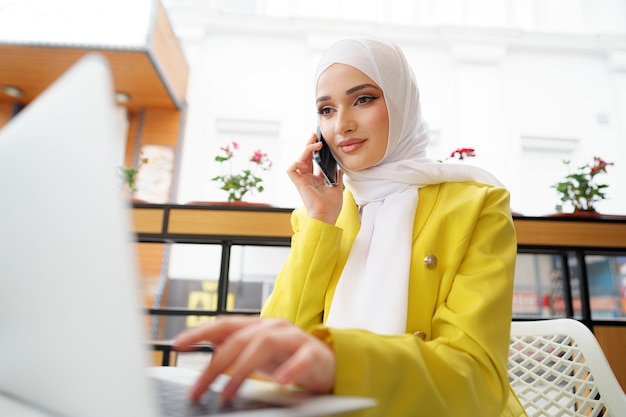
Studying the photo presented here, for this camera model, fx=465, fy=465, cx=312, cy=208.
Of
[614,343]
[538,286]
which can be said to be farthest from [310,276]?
[538,286]

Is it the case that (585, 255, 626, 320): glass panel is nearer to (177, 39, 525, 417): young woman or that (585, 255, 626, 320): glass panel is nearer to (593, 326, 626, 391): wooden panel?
(593, 326, 626, 391): wooden panel

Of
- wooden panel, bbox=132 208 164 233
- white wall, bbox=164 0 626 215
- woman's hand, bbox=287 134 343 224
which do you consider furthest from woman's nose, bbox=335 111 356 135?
white wall, bbox=164 0 626 215

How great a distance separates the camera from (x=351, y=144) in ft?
3.72

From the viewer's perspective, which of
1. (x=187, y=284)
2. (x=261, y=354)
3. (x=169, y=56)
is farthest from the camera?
(x=187, y=284)

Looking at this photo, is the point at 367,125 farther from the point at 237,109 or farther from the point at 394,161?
the point at 237,109

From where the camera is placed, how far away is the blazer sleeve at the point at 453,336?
18.8 inches

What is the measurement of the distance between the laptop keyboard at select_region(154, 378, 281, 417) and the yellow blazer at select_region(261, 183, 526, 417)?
0.44ft

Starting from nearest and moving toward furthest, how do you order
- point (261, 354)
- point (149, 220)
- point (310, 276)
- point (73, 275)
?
point (73, 275)
point (261, 354)
point (310, 276)
point (149, 220)

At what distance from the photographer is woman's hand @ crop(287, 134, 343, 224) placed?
3.78ft

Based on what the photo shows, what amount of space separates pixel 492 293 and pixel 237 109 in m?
4.94

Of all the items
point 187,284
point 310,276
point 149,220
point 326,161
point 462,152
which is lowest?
point 187,284

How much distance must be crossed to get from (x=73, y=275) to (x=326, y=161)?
97cm

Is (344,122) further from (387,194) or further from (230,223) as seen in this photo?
(230,223)

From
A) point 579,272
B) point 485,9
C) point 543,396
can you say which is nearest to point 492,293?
point 543,396
